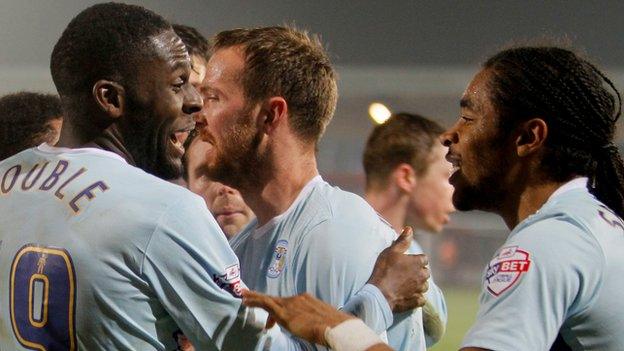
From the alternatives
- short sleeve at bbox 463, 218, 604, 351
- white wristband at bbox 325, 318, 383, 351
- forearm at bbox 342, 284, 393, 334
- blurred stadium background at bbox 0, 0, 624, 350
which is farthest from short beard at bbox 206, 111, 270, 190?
blurred stadium background at bbox 0, 0, 624, 350

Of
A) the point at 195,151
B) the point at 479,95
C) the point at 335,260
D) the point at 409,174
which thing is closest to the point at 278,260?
the point at 335,260

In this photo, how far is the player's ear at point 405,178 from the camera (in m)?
5.95

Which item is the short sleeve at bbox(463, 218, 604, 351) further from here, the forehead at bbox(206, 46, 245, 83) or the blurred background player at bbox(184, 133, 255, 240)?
the blurred background player at bbox(184, 133, 255, 240)

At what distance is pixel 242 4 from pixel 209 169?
9.14 meters

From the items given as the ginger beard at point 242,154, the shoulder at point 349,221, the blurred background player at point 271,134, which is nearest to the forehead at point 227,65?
the blurred background player at point 271,134

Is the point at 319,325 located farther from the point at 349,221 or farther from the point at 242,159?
the point at 242,159

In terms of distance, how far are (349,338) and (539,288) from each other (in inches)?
16.2

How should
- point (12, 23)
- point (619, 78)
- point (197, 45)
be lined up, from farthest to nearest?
point (619, 78) < point (12, 23) < point (197, 45)

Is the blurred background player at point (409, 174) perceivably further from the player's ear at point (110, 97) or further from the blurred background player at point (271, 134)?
the player's ear at point (110, 97)

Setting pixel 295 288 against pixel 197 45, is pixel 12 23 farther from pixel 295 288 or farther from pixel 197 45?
pixel 295 288

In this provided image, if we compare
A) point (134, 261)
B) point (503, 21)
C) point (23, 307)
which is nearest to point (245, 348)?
point (134, 261)

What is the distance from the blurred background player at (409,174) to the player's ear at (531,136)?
3.17m

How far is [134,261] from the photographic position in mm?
2438

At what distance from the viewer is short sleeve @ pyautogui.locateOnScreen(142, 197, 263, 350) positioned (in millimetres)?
2443
